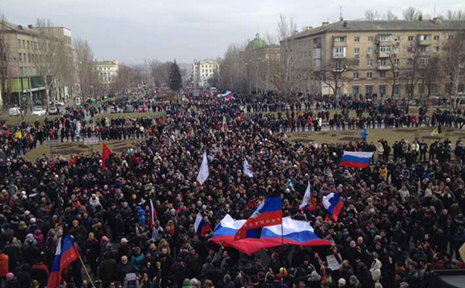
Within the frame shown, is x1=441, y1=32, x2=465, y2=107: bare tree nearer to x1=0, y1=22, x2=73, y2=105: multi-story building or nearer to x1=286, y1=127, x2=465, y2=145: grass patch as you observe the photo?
x1=286, y1=127, x2=465, y2=145: grass patch

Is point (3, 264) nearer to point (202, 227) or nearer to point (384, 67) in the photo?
point (202, 227)

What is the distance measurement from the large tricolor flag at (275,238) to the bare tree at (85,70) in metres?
64.8

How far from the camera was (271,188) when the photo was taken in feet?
46.4

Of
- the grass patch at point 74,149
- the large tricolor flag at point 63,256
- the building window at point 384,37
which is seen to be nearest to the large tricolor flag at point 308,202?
the large tricolor flag at point 63,256

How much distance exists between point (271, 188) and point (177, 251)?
4.50 m

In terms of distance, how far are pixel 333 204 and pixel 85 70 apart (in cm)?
6775

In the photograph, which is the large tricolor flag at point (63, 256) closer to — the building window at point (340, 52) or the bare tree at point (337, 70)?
the bare tree at point (337, 70)

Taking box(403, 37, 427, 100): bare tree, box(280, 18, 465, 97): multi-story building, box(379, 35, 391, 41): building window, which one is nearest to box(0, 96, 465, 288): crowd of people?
box(403, 37, 427, 100): bare tree

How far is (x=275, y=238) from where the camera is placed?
995 cm

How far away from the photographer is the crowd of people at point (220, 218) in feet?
28.4

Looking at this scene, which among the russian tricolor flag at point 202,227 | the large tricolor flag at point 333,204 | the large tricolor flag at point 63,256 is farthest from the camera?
the large tricolor flag at point 333,204

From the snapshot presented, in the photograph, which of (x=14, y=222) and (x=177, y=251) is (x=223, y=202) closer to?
(x=177, y=251)

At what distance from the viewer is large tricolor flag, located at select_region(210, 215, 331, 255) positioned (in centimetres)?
974

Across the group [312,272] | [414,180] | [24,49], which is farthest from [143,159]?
[24,49]
